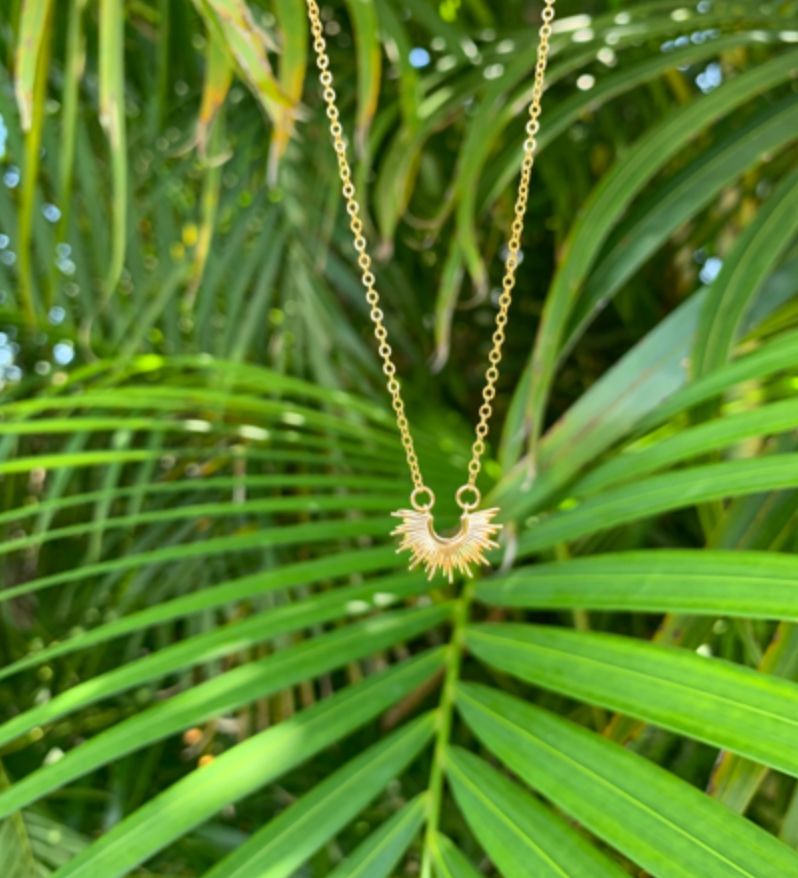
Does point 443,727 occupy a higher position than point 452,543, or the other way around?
point 452,543

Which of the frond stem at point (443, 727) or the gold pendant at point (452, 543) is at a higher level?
the gold pendant at point (452, 543)

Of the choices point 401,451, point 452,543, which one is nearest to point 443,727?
point 452,543

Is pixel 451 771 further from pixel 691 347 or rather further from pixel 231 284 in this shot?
pixel 231 284

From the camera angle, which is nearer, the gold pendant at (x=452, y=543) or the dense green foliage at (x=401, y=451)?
the dense green foliage at (x=401, y=451)

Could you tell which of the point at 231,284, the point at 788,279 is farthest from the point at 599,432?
the point at 231,284

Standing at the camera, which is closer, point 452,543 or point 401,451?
point 452,543

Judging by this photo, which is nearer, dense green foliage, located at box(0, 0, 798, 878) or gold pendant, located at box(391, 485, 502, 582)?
dense green foliage, located at box(0, 0, 798, 878)

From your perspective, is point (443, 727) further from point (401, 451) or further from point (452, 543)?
point (401, 451)

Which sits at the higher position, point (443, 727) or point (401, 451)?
point (401, 451)
